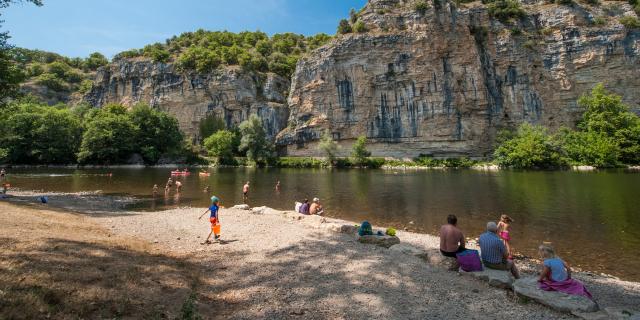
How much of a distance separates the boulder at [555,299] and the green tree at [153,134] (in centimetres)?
6945

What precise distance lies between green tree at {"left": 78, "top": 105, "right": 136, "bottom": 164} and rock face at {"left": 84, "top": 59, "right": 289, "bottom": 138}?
22810 mm

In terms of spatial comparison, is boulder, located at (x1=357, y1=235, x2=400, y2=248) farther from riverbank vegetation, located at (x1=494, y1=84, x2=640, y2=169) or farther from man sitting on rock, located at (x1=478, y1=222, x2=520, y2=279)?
riverbank vegetation, located at (x1=494, y1=84, x2=640, y2=169)

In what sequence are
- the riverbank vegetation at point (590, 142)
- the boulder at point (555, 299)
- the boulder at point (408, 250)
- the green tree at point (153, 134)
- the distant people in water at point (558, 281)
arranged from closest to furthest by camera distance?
the boulder at point (555, 299)
the distant people in water at point (558, 281)
the boulder at point (408, 250)
the riverbank vegetation at point (590, 142)
the green tree at point (153, 134)

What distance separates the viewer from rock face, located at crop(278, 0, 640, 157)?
65.1 metres

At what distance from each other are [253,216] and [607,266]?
14.4 m

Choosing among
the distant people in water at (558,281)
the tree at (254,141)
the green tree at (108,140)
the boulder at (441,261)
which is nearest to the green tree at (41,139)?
the green tree at (108,140)

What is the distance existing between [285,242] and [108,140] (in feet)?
209

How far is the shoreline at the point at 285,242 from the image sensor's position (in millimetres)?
7672

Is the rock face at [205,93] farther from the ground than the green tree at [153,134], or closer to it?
farther from the ground

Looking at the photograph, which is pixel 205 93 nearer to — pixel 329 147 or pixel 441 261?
pixel 329 147

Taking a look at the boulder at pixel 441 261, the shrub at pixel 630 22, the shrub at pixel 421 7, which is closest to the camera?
the boulder at pixel 441 261

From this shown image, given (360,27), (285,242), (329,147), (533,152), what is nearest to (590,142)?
(533,152)

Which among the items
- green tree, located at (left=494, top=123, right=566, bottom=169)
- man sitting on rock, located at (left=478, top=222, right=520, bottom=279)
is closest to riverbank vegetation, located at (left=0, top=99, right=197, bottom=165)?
green tree, located at (left=494, top=123, right=566, bottom=169)

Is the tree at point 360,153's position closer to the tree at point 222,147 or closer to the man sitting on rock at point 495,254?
the tree at point 222,147
